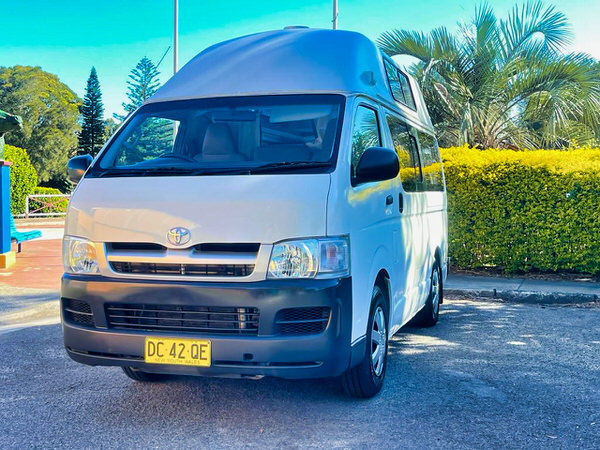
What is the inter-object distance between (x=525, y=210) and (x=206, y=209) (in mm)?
7871

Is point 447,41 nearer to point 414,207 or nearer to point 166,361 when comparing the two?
point 414,207

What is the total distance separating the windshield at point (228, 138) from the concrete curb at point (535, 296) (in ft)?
19.0

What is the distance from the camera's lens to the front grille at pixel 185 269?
421 centimetres

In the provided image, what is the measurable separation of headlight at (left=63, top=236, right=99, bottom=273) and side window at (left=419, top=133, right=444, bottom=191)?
12.0ft

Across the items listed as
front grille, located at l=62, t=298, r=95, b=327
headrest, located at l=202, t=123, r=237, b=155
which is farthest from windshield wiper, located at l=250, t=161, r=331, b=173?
front grille, located at l=62, t=298, r=95, b=327

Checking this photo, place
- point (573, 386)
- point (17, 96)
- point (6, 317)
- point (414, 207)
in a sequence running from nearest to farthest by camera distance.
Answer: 1. point (573, 386)
2. point (414, 207)
3. point (6, 317)
4. point (17, 96)

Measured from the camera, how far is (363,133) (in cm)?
510

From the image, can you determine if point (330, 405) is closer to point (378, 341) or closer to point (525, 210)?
point (378, 341)

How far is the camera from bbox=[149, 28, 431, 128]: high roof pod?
513cm

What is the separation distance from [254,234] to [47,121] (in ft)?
177

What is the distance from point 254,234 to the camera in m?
4.19

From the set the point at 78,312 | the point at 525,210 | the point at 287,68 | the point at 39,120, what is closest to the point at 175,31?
the point at 525,210

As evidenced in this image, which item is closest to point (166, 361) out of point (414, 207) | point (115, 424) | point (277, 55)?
point (115, 424)

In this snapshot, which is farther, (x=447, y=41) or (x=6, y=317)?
(x=447, y=41)
